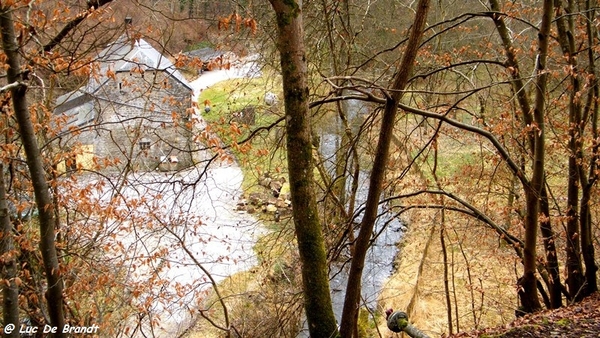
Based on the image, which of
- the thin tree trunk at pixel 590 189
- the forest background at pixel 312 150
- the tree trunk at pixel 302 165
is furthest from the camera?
the thin tree trunk at pixel 590 189

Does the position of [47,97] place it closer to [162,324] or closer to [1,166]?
A: [1,166]

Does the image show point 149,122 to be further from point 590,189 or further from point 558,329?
point 558,329

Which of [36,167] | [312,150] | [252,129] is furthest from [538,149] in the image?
[36,167]

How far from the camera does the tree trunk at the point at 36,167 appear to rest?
3686mm

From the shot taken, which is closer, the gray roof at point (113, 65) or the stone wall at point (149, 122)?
the gray roof at point (113, 65)

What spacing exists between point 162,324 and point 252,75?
5.26 meters

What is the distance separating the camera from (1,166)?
13.8ft

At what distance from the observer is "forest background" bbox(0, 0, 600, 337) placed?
3395 mm

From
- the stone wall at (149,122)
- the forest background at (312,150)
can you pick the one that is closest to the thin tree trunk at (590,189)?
the forest background at (312,150)

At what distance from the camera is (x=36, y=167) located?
391cm

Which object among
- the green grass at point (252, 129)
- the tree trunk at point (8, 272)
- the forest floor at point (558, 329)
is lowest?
the forest floor at point (558, 329)

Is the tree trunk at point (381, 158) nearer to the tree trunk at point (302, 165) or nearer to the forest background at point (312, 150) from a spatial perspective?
the forest background at point (312, 150)

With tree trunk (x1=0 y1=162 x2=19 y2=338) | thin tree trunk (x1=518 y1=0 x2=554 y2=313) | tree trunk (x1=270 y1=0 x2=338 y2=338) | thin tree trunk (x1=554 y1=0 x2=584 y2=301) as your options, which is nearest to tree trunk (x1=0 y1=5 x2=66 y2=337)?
tree trunk (x1=0 y1=162 x2=19 y2=338)

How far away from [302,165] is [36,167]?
2317 mm
